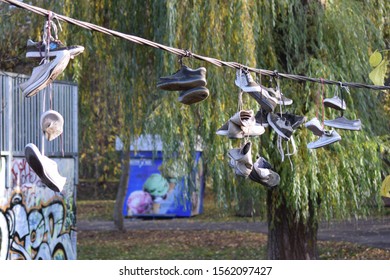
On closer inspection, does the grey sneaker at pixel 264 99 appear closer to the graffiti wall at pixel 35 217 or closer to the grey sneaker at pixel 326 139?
the grey sneaker at pixel 326 139

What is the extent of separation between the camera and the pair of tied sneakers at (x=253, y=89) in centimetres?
517

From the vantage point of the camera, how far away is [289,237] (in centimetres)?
1088

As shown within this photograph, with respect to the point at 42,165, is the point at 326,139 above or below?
above

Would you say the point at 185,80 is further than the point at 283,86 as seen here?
No

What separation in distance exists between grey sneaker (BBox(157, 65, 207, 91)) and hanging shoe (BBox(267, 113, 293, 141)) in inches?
31.3

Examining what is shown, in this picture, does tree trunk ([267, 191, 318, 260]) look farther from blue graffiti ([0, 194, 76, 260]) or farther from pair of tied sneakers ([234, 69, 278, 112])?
pair of tied sneakers ([234, 69, 278, 112])

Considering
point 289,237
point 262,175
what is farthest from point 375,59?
point 289,237

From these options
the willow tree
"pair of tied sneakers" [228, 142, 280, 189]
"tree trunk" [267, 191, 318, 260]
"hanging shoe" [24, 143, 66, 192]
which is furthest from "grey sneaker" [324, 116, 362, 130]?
"tree trunk" [267, 191, 318, 260]

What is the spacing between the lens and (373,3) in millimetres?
10586

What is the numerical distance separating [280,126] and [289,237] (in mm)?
5371

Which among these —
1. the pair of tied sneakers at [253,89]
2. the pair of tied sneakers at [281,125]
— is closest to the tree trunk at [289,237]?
the pair of tied sneakers at [281,125]

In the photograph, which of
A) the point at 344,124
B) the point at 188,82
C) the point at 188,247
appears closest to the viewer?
the point at 188,82

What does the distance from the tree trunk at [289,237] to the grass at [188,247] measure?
456 centimetres

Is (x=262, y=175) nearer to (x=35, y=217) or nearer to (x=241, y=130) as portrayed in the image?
(x=241, y=130)
